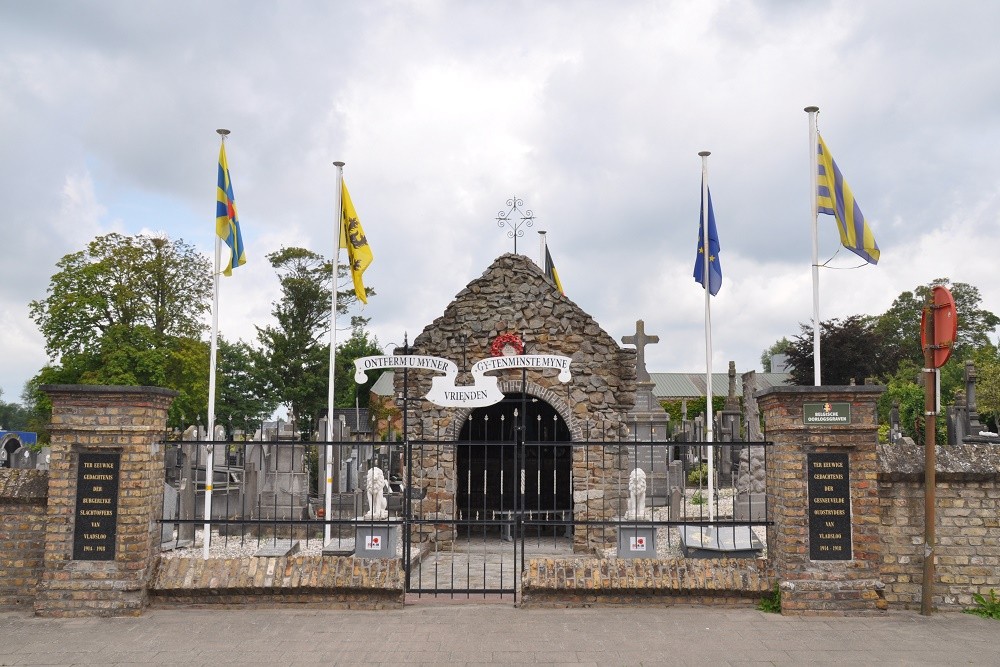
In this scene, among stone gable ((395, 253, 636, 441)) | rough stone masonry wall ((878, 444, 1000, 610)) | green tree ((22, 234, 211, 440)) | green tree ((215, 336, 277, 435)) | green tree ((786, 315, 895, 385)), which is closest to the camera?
rough stone masonry wall ((878, 444, 1000, 610))

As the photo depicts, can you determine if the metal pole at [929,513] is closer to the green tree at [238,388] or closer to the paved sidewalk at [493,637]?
the paved sidewalk at [493,637]

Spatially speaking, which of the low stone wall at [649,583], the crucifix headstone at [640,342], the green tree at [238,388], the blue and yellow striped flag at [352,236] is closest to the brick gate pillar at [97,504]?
Answer: the low stone wall at [649,583]

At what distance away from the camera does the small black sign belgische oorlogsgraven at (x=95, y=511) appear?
725cm

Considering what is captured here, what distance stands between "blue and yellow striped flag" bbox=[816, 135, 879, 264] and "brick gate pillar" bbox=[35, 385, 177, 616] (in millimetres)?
7734

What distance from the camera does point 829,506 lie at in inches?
287

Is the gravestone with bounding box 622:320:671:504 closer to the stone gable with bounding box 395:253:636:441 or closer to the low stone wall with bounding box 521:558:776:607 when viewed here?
the stone gable with bounding box 395:253:636:441

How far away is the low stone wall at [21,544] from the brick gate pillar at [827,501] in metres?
7.18

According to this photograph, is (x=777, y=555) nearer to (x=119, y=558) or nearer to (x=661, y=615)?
(x=661, y=615)

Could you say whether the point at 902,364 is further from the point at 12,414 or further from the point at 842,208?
the point at 12,414

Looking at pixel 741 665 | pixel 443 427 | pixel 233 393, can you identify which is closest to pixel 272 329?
pixel 233 393

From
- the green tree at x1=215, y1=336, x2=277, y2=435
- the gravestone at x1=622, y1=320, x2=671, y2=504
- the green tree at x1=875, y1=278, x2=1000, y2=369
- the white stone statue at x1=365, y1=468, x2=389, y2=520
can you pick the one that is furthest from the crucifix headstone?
the green tree at x1=875, y1=278, x2=1000, y2=369

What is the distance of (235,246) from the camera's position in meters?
10.6

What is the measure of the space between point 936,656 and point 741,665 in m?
1.66

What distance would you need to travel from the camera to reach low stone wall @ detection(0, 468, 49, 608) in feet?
24.4
